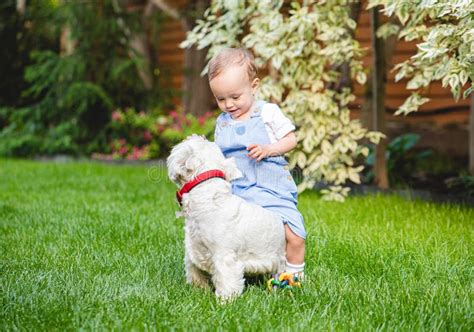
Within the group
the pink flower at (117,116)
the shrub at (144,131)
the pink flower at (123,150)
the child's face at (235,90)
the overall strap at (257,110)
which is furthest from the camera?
the pink flower at (117,116)

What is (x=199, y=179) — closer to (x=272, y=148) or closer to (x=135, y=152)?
(x=272, y=148)

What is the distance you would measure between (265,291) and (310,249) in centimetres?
87

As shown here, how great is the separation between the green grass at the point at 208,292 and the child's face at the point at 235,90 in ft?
2.62

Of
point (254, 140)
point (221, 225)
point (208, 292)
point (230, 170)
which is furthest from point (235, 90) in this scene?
point (208, 292)

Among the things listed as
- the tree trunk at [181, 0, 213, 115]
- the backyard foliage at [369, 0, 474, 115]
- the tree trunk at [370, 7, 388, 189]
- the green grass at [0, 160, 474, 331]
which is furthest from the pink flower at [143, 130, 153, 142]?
the backyard foliage at [369, 0, 474, 115]

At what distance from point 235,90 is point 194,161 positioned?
1.27 feet

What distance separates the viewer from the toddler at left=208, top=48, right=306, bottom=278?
2.83 metres

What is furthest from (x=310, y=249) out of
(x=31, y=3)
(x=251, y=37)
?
(x=31, y=3)

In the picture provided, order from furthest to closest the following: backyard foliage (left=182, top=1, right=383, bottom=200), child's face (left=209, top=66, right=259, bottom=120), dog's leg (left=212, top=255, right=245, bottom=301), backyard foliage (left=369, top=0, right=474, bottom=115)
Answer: backyard foliage (left=182, top=1, right=383, bottom=200) → backyard foliage (left=369, top=0, right=474, bottom=115) → child's face (left=209, top=66, right=259, bottom=120) → dog's leg (left=212, top=255, right=245, bottom=301)

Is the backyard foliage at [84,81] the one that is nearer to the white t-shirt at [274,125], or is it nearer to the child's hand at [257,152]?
the white t-shirt at [274,125]

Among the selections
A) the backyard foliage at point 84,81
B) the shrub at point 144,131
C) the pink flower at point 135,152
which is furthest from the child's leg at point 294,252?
the backyard foliage at point 84,81

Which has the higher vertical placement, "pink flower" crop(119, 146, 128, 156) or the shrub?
the shrub

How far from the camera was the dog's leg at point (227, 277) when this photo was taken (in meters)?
2.63

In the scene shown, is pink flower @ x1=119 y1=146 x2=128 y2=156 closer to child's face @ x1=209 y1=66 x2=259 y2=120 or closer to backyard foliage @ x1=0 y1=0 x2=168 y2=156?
backyard foliage @ x1=0 y1=0 x2=168 y2=156
